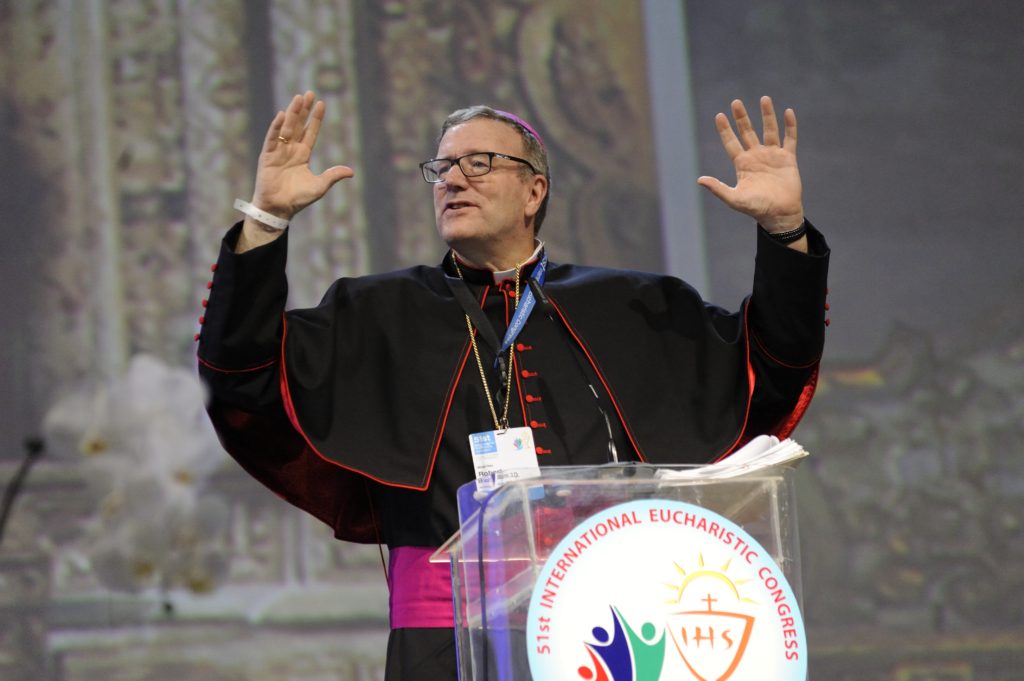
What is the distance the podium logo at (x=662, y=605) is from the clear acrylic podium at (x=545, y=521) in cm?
3

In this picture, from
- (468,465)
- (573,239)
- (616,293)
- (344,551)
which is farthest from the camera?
(573,239)

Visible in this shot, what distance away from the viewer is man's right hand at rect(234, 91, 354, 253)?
88.0 inches

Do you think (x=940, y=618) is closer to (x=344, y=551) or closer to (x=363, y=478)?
(x=344, y=551)

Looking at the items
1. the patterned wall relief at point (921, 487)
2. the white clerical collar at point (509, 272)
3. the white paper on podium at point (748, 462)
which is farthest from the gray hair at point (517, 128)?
the patterned wall relief at point (921, 487)

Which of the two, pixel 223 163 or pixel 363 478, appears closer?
pixel 363 478

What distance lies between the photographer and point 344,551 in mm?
3963

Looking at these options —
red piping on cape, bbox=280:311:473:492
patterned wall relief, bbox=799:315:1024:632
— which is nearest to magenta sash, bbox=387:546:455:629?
red piping on cape, bbox=280:311:473:492

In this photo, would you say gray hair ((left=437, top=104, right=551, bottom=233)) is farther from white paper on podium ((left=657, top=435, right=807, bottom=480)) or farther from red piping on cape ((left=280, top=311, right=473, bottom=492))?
white paper on podium ((left=657, top=435, right=807, bottom=480))

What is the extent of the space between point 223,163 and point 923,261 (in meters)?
2.54

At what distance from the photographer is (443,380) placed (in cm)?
243

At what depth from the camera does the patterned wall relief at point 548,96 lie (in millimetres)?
4227

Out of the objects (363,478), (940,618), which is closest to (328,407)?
(363,478)

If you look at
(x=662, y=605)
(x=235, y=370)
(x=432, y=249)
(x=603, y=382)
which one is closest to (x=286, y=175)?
(x=235, y=370)

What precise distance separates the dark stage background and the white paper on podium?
101 inches
